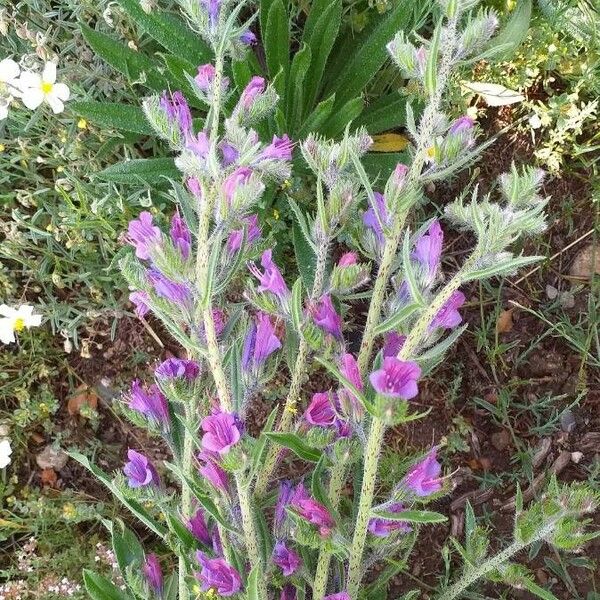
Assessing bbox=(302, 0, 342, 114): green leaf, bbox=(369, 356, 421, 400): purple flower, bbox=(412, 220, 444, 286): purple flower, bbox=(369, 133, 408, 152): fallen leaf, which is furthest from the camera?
bbox=(369, 133, 408, 152): fallen leaf

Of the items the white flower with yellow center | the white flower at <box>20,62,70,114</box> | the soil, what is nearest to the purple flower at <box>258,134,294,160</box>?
the white flower at <box>20,62,70,114</box>

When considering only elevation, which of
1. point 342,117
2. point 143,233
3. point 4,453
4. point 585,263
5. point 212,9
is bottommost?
point 585,263

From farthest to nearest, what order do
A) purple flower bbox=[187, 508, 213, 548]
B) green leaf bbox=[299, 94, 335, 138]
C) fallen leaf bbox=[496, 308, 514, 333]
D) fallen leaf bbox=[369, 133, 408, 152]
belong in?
fallen leaf bbox=[496, 308, 514, 333]
fallen leaf bbox=[369, 133, 408, 152]
green leaf bbox=[299, 94, 335, 138]
purple flower bbox=[187, 508, 213, 548]

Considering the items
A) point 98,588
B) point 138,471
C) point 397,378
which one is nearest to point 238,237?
point 397,378

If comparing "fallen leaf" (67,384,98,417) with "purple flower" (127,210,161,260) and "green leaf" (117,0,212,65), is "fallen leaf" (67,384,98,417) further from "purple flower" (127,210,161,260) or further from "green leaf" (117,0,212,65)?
"purple flower" (127,210,161,260)

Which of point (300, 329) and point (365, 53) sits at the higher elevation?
point (365, 53)

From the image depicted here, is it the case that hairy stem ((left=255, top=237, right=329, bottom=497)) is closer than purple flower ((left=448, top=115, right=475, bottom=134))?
No

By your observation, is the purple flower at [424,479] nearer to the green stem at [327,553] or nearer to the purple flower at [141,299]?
the green stem at [327,553]

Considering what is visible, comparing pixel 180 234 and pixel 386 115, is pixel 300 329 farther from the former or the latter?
pixel 386 115
